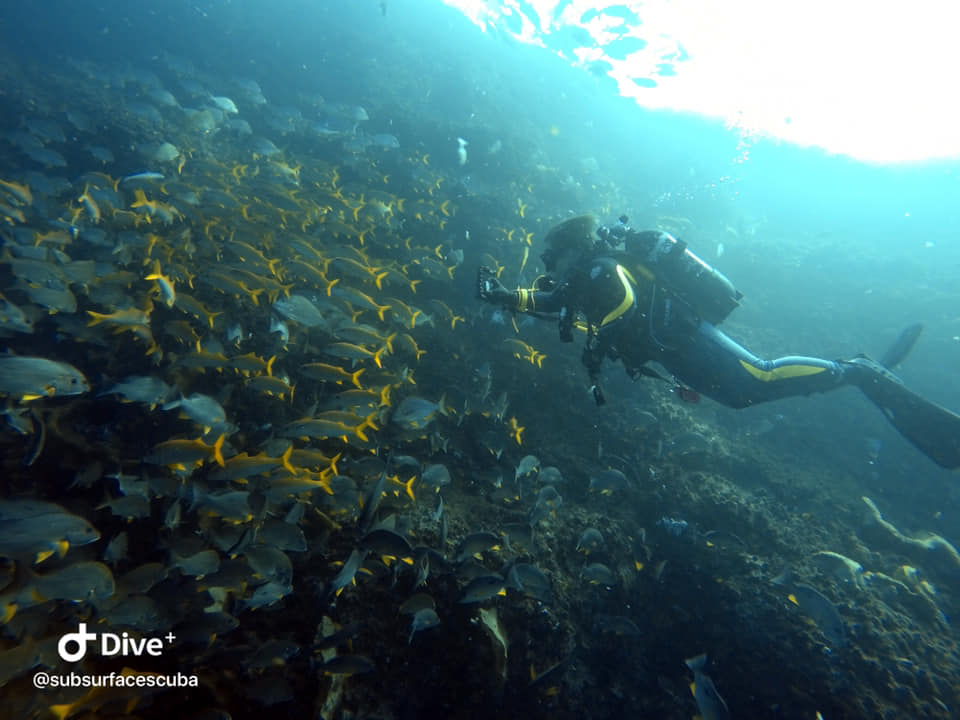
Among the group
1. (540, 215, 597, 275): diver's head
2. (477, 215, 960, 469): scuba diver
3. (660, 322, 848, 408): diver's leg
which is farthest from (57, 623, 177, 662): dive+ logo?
(660, 322, 848, 408): diver's leg

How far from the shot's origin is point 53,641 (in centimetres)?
228

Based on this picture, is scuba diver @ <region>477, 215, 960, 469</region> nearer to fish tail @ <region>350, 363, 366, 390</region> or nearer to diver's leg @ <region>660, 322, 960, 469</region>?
diver's leg @ <region>660, 322, 960, 469</region>

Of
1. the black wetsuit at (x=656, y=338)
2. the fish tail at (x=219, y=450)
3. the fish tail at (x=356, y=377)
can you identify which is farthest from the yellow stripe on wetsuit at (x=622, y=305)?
the fish tail at (x=219, y=450)

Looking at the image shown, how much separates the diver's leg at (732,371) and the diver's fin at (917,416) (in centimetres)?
76

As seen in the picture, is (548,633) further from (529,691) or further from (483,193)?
(483,193)

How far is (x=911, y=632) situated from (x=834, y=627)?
1.95 meters

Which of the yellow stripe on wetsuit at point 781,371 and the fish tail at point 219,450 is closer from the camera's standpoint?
the fish tail at point 219,450

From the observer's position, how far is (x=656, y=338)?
16.5 ft

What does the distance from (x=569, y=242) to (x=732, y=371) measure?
2.71 meters

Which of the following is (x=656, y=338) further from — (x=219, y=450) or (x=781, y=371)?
(x=219, y=450)

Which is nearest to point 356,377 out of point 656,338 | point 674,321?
→ point 656,338

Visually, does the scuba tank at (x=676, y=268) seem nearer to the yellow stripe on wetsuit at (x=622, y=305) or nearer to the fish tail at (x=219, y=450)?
the yellow stripe on wetsuit at (x=622, y=305)

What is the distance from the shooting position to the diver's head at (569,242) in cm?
511

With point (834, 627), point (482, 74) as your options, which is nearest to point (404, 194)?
point (834, 627)
